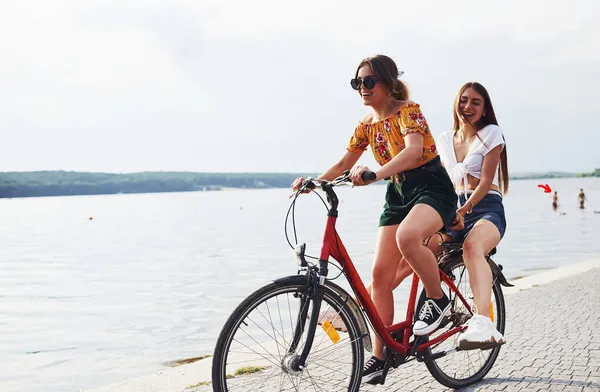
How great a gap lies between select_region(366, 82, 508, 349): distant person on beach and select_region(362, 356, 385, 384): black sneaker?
0.53m

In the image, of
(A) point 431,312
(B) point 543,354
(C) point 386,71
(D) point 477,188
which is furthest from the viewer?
(B) point 543,354

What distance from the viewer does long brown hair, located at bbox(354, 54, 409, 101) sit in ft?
13.8

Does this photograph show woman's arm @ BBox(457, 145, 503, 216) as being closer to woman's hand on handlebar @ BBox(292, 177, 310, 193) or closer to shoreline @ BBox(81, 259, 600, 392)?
woman's hand on handlebar @ BBox(292, 177, 310, 193)

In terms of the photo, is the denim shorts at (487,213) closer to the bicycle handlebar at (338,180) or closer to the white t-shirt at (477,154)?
the white t-shirt at (477,154)

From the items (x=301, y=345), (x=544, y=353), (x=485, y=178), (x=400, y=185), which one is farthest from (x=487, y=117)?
(x=301, y=345)

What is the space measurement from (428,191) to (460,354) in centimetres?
196

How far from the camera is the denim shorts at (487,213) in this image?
4.96m

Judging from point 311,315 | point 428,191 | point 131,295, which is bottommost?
point 131,295

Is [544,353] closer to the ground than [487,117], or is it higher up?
closer to the ground

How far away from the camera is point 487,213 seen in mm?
5023

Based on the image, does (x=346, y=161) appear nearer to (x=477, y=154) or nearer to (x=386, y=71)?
(x=386, y=71)

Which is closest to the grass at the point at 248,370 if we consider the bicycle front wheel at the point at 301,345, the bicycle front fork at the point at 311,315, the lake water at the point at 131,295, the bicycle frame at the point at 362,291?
the bicycle front wheel at the point at 301,345

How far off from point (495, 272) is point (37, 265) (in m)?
23.2

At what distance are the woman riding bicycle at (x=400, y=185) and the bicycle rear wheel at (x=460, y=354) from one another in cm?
34
